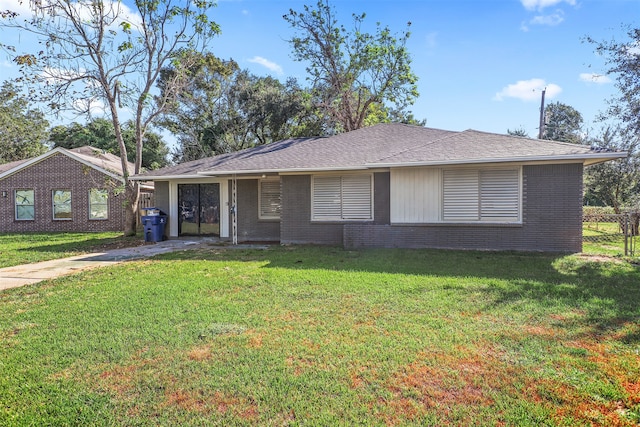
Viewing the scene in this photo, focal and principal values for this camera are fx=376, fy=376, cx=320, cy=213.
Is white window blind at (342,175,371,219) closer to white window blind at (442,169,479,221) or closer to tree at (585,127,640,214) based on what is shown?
white window blind at (442,169,479,221)

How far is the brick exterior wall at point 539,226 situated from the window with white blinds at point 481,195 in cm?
23

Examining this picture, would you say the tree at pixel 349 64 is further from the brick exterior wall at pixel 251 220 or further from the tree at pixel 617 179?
the brick exterior wall at pixel 251 220

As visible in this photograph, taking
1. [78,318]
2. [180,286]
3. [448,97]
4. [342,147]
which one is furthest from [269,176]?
[448,97]

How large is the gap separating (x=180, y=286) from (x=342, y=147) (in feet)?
27.0

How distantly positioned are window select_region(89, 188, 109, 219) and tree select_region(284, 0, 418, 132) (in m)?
13.8

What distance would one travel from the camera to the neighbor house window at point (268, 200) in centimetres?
1292

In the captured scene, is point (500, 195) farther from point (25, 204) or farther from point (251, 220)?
point (25, 204)

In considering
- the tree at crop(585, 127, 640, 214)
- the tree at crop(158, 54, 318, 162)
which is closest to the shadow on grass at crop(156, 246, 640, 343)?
the tree at crop(585, 127, 640, 214)

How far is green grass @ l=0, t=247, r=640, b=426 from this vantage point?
257cm

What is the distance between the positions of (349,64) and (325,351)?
957 inches

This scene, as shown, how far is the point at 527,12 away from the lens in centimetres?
1205

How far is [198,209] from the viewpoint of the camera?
46.0 ft

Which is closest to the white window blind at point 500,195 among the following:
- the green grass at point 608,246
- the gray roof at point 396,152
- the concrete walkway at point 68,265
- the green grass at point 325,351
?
the gray roof at point 396,152

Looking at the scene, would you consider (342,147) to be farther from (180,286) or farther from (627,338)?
(627,338)
